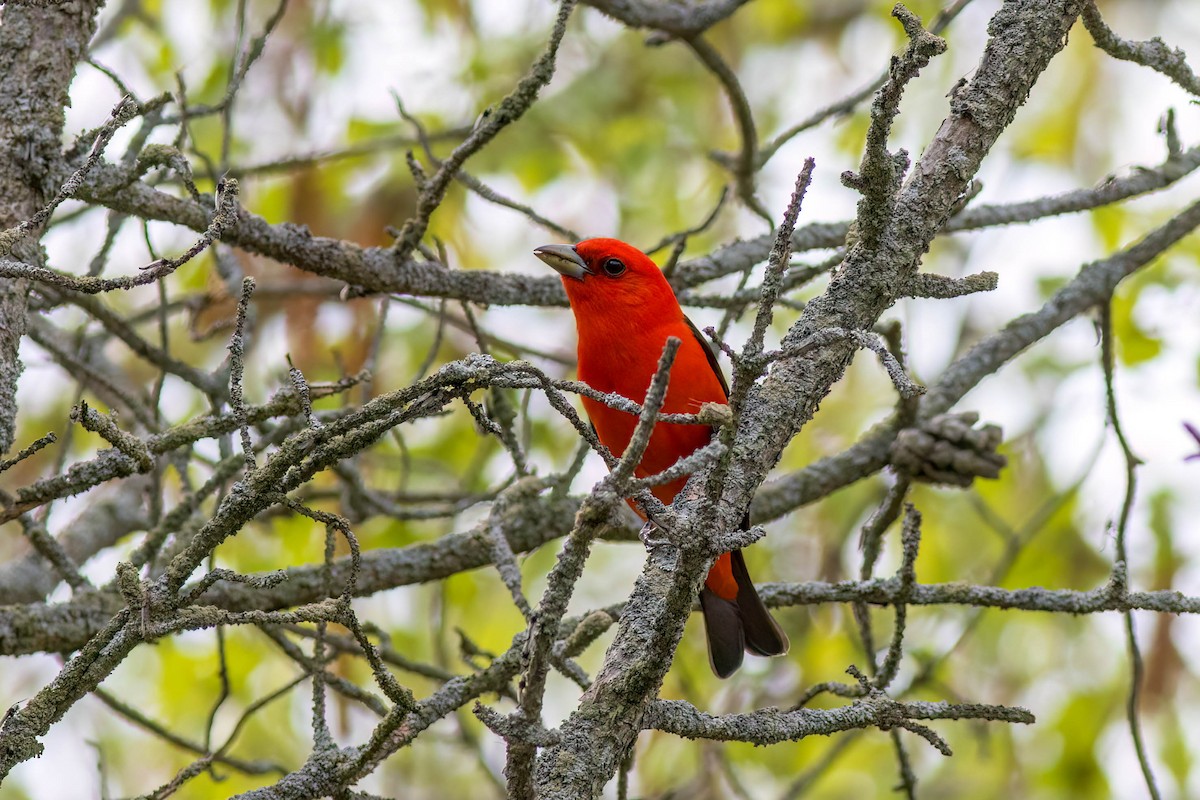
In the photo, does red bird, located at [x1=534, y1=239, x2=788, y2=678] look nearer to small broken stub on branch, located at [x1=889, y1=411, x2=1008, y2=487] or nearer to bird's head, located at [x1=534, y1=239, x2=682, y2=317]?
bird's head, located at [x1=534, y1=239, x2=682, y2=317]

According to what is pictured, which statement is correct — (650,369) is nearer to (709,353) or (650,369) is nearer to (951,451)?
(709,353)

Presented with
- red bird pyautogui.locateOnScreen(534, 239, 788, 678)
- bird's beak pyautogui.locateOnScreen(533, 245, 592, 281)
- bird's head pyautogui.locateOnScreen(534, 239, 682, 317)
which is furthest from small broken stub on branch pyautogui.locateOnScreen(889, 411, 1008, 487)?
bird's beak pyautogui.locateOnScreen(533, 245, 592, 281)

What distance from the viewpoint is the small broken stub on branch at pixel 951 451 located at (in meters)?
1.70

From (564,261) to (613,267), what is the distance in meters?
0.20

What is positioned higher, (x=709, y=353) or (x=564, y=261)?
(x=564, y=261)

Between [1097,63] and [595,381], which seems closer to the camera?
[595,381]

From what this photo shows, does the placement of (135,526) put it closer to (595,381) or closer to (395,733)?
(595,381)

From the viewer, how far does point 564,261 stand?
16.2 ft

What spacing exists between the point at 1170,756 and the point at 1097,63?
17.0 feet

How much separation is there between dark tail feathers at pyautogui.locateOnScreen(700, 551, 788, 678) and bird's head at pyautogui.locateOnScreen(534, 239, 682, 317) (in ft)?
3.53

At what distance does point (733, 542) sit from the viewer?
2119mm

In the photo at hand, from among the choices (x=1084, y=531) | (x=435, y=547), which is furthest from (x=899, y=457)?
(x=1084, y=531)

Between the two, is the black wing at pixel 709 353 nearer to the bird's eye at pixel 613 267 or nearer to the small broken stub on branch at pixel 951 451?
the bird's eye at pixel 613 267

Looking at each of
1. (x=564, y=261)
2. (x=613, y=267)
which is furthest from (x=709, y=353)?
(x=564, y=261)
